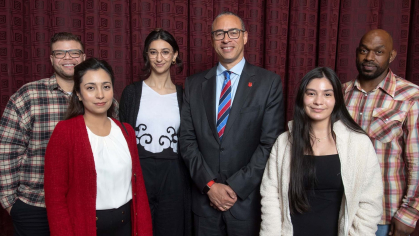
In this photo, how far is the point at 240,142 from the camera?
5.69ft

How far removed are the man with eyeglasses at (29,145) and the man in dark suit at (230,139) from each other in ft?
2.51

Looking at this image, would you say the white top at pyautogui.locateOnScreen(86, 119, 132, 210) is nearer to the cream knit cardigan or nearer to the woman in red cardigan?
the woman in red cardigan

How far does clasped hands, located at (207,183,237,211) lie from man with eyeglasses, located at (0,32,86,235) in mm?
967

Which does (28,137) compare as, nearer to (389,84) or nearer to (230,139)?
(230,139)

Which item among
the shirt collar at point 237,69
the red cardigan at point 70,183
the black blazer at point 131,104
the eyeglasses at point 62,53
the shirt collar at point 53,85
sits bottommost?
the red cardigan at point 70,183

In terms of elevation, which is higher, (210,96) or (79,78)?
(79,78)

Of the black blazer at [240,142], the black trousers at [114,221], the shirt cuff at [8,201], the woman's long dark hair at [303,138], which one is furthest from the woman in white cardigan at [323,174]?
the shirt cuff at [8,201]

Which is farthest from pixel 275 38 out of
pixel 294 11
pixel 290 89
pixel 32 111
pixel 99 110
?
pixel 32 111

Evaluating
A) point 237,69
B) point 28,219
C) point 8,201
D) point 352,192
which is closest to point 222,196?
point 352,192

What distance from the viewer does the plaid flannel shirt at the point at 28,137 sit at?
171cm

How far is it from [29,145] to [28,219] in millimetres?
421

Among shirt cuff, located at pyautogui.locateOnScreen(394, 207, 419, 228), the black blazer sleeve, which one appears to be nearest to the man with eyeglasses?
the black blazer sleeve

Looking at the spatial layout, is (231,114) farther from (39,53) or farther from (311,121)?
(39,53)

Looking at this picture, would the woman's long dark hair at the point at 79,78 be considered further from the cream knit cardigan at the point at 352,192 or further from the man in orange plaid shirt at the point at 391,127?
the man in orange plaid shirt at the point at 391,127
